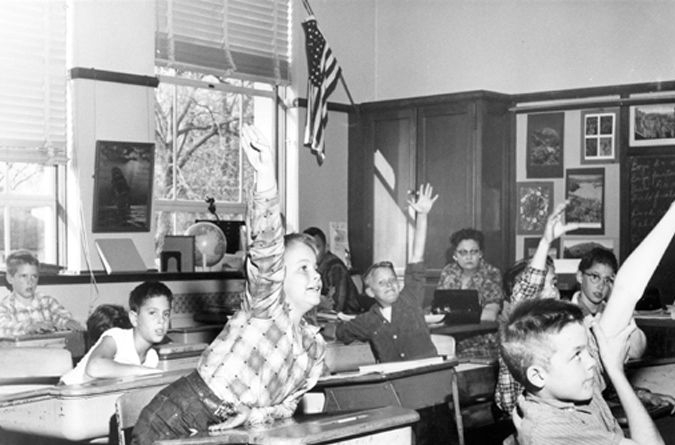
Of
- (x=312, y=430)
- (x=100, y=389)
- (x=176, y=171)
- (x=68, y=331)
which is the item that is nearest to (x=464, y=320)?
(x=68, y=331)

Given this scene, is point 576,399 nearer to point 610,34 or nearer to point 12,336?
point 12,336

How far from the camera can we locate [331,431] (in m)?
2.40

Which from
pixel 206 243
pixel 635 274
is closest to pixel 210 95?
pixel 206 243

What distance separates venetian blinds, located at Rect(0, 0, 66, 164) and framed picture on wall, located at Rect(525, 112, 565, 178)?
3999 mm

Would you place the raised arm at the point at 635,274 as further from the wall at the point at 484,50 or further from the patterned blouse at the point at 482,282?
the wall at the point at 484,50

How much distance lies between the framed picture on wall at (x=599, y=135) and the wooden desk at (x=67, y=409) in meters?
5.80

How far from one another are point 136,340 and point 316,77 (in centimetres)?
529

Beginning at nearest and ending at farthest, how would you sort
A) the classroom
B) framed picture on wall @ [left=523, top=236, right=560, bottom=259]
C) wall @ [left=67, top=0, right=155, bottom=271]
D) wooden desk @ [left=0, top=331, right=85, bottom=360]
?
1. wooden desk @ [left=0, top=331, right=85, bottom=360]
2. the classroom
3. wall @ [left=67, top=0, right=155, bottom=271]
4. framed picture on wall @ [left=523, top=236, right=560, bottom=259]

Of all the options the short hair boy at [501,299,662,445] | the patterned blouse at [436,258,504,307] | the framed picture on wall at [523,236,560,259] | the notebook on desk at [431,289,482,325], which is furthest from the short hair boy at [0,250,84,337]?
the short hair boy at [501,299,662,445]

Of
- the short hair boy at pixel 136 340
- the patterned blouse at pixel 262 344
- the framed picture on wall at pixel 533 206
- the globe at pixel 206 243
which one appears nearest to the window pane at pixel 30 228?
the globe at pixel 206 243

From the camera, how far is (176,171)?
8016 mm

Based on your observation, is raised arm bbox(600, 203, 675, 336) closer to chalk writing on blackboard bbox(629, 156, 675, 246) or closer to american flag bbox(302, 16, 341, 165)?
chalk writing on blackboard bbox(629, 156, 675, 246)

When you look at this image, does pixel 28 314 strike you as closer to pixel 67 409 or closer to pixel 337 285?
pixel 337 285

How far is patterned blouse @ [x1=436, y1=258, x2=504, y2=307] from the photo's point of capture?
7.18 meters
